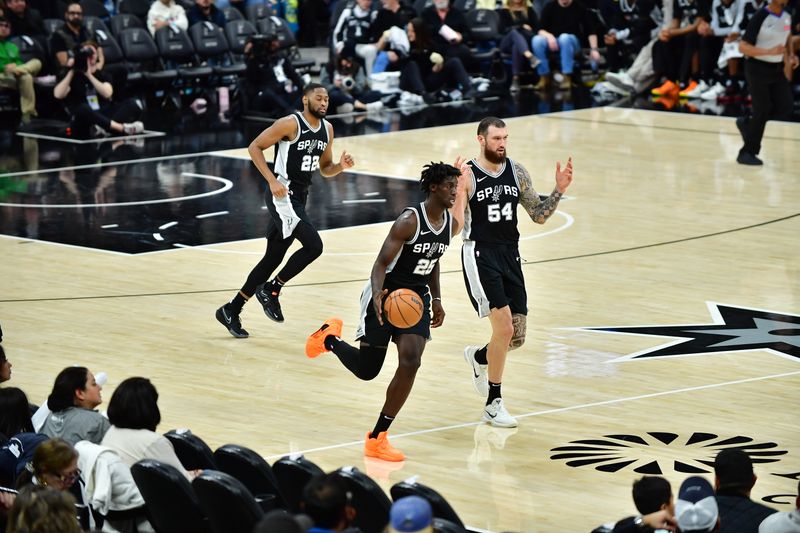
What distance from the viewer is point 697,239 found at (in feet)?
47.2

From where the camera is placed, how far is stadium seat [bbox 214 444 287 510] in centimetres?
685

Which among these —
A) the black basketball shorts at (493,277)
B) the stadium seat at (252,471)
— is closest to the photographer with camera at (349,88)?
the black basketball shorts at (493,277)

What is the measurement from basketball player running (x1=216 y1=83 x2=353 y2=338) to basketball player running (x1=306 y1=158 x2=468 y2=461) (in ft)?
8.21

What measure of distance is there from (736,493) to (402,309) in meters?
2.61

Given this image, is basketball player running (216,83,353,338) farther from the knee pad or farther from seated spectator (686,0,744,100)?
seated spectator (686,0,744,100)

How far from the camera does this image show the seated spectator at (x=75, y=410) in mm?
7316

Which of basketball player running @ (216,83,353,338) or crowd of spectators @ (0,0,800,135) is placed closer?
basketball player running @ (216,83,353,338)

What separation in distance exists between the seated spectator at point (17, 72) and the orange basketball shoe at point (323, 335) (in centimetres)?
1320

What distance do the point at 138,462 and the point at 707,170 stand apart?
498 inches

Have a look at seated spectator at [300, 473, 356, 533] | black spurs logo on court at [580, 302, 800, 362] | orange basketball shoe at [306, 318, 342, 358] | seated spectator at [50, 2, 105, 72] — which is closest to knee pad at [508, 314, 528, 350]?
orange basketball shoe at [306, 318, 342, 358]

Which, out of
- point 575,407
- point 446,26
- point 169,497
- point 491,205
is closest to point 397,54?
point 446,26

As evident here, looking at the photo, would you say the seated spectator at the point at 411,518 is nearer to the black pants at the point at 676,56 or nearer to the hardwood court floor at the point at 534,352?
the hardwood court floor at the point at 534,352

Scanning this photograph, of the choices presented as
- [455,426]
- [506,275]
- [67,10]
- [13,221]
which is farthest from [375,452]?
[67,10]

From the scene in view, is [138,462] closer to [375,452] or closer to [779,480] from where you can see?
[375,452]
